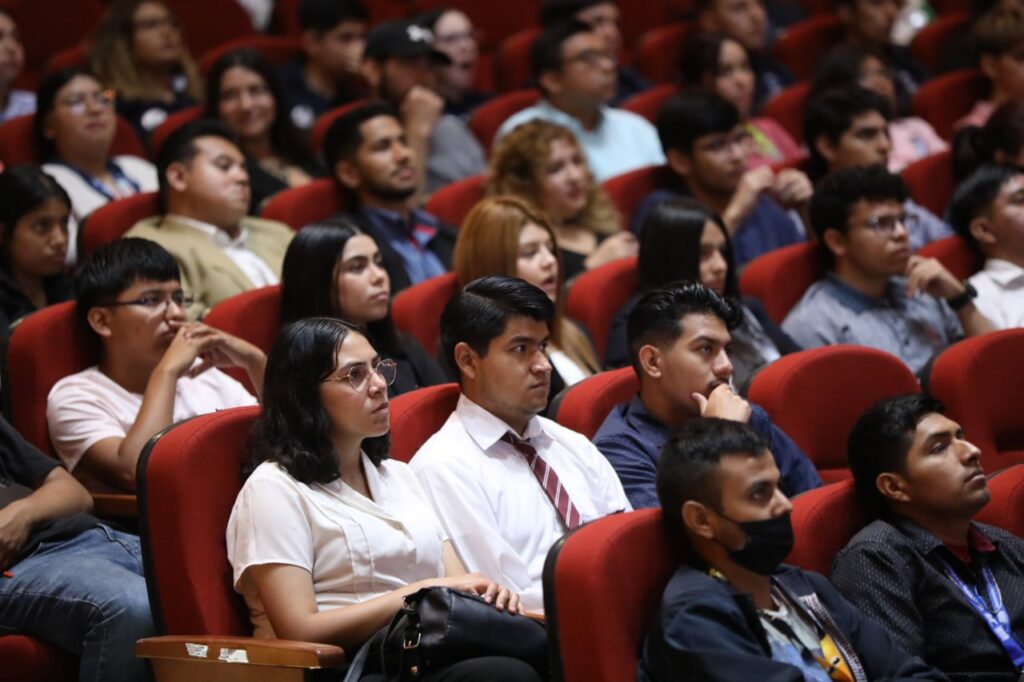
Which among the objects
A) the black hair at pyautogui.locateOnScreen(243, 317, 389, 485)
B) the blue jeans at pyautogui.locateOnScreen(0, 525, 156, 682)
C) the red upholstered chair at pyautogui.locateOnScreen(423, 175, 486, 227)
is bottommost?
the blue jeans at pyautogui.locateOnScreen(0, 525, 156, 682)

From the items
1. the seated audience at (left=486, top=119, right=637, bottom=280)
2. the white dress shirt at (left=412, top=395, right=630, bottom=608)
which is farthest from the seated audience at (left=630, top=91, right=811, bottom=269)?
the white dress shirt at (left=412, top=395, right=630, bottom=608)

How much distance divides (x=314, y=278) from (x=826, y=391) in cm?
82

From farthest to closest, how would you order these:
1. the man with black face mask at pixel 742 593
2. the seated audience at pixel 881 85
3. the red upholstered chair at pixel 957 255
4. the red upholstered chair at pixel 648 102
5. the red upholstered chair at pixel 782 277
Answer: the red upholstered chair at pixel 648 102 → the seated audience at pixel 881 85 → the red upholstered chair at pixel 957 255 → the red upholstered chair at pixel 782 277 → the man with black face mask at pixel 742 593

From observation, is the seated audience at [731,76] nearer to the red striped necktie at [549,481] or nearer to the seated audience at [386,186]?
the seated audience at [386,186]

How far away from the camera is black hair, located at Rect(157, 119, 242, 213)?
2.75 m

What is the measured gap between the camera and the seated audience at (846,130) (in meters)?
3.31

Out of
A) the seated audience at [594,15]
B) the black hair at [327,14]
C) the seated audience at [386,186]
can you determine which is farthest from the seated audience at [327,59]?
the seated audience at [386,186]

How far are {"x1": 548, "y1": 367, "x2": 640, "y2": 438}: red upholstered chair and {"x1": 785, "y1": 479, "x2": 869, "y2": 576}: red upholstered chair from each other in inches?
13.4

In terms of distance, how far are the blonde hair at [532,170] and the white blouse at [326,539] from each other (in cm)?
145

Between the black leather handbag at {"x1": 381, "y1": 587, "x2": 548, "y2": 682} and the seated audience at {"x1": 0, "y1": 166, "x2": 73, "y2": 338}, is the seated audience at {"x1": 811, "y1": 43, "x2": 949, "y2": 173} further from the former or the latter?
the black leather handbag at {"x1": 381, "y1": 587, "x2": 548, "y2": 682}

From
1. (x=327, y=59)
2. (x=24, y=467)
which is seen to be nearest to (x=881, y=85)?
(x=327, y=59)

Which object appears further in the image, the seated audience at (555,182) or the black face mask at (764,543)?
the seated audience at (555,182)

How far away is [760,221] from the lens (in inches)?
126

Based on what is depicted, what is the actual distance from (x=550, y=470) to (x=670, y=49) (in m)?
2.79
